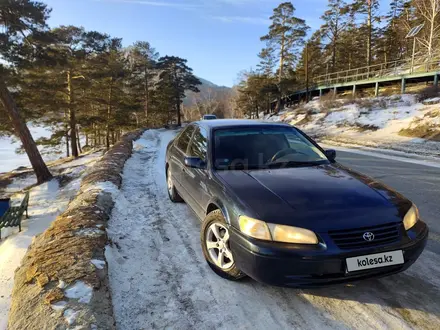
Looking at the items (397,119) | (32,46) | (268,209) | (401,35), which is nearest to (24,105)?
(32,46)

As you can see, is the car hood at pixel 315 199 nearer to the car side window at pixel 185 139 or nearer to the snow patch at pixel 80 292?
the snow patch at pixel 80 292

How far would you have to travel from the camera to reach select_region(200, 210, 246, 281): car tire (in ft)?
8.86

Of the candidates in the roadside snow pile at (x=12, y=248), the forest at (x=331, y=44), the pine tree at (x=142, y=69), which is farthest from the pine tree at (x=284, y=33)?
the roadside snow pile at (x=12, y=248)

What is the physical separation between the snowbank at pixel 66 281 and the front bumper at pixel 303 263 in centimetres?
116

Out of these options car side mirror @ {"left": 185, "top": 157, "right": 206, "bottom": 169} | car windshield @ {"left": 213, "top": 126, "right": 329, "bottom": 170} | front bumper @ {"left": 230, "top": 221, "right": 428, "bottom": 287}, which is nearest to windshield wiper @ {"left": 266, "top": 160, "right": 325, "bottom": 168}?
car windshield @ {"left": 213, "top": 126, "right": 329, "bottom": 170}

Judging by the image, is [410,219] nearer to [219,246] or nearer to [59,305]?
[219,246]

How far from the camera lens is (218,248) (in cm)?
286

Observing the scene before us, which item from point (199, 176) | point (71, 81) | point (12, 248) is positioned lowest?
point (12, 248)

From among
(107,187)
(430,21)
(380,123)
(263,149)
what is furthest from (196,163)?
(430,21)

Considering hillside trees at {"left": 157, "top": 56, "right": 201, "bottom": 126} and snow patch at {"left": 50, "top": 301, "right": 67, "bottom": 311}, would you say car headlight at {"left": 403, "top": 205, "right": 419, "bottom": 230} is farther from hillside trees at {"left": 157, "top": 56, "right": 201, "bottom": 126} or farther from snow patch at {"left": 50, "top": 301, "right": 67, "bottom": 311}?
hillside trees at {"left": 157, "top": 56, "right": 201, "bottom": 126}

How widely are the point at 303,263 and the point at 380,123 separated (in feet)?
55.1

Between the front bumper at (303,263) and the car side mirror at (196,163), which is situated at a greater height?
the car side mirror at (196,163)

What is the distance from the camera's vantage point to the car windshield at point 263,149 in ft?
11.3

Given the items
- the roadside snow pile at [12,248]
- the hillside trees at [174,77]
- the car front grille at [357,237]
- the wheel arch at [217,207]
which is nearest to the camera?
the car front grille at [357,237]
